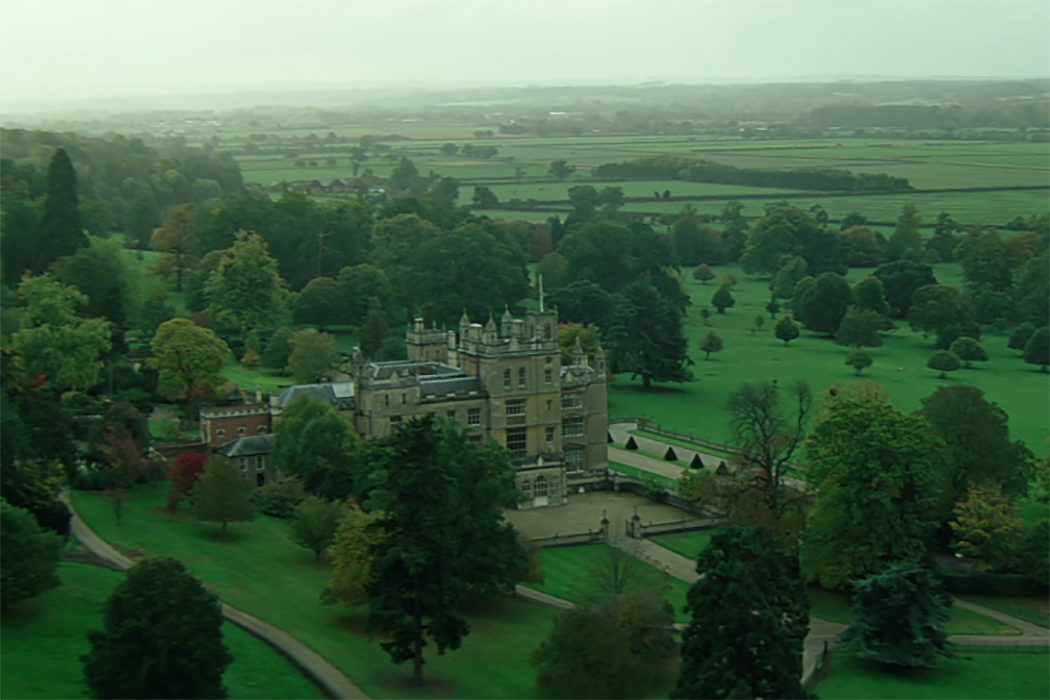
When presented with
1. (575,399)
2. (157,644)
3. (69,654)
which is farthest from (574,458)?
(157,644)

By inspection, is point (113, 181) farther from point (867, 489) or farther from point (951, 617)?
point (951, 617)

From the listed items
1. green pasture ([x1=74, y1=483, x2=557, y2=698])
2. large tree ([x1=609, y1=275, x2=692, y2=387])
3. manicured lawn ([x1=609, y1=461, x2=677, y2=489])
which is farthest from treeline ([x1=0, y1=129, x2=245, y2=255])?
green pasture ([x1=74, y1=483, x2=557, y2=698])

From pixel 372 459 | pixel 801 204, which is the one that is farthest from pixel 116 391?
pixel 801 204

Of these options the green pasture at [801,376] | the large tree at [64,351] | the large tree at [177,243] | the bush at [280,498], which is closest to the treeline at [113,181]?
the large tree at [177,243]

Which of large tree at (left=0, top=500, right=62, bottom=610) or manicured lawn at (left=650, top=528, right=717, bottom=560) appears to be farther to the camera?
manicured lawn at (left=650, top=528, right=717, bottom=560)

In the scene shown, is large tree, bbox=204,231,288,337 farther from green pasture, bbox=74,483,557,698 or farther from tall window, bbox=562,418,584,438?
green pasture, bbox=74,483,557,698

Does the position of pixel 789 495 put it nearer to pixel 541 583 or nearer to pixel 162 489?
pixel 541 583

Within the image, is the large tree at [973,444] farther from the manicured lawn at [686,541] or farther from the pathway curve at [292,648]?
the pathway curve at [292,648]
